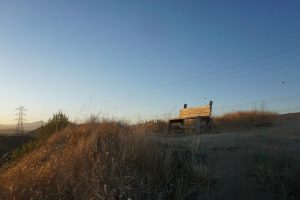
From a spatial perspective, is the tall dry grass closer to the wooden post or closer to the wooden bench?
the wooden post

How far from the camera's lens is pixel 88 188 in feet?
20.2

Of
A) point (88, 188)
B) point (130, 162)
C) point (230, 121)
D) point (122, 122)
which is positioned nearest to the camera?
point (88, 188)

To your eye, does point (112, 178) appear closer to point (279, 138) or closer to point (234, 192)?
point (234, 192)

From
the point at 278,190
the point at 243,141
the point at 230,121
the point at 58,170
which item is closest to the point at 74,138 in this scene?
the point at 58,170

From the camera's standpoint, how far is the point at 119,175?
648 centimetres

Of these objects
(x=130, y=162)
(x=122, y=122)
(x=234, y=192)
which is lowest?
(x=234, y=192)

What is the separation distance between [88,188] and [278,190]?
3.14 m

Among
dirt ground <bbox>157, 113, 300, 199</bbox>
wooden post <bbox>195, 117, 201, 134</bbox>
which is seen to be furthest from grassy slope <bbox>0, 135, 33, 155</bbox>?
dirt ground <bbox>157, 113, 300, 199</bbox>

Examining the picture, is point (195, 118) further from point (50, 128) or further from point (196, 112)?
point (50, 128)

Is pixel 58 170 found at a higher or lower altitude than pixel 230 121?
lower

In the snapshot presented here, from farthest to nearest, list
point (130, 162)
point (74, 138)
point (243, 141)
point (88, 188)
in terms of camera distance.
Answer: point (74, 138) < point (243, 141) < point (130, 162) < point (88, 188)

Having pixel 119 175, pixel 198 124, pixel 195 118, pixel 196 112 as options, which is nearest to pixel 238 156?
pixel 119 175

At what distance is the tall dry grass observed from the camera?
20.3 ft

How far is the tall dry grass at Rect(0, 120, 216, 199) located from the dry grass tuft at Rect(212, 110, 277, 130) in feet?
30.8
